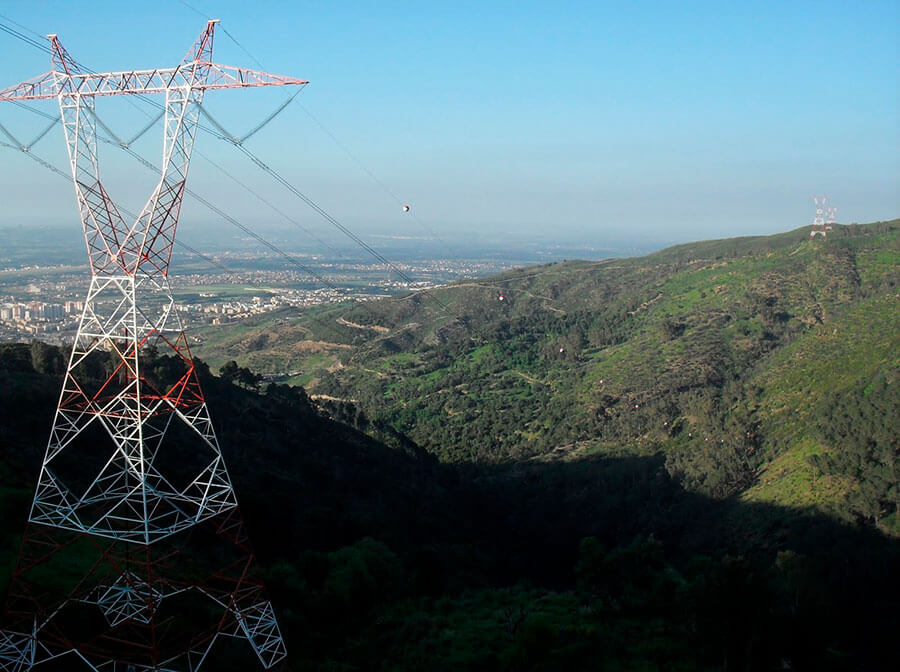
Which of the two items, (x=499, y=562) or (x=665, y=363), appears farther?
(x=665, y=363)

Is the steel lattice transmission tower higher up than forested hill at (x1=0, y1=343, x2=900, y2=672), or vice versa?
the steel lattice transmission tower

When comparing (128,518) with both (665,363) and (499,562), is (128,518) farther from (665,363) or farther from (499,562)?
(665,363)

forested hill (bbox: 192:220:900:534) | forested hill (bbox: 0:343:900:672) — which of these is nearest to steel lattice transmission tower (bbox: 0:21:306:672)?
forested hill (bbox: 0:343:900:672)

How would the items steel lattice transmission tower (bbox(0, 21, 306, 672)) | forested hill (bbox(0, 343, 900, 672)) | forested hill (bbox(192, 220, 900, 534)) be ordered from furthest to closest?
forested hill (bbox(192, 220, 900, 534))
forested hill (bbox(0, 343, 900, 672))
steel lattice transmission tower (bbox(0, 21, 306, 672))

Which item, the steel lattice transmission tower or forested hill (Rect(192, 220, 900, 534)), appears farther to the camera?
forested hill (Rect(192, 220, 900, 534))

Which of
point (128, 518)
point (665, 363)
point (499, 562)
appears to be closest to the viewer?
point (128, 518)

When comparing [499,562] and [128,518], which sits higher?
[128,518]

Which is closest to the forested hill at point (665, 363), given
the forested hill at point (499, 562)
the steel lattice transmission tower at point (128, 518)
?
the forested hill at point (499, 562)

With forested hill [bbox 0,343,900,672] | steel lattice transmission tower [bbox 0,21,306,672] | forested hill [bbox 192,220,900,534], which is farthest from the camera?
forested hill [bbox 192,220,900,534]

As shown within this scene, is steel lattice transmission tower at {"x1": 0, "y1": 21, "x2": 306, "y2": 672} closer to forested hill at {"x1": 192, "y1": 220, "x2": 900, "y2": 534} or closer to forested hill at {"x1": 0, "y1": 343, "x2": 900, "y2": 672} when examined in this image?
forested hill at {"x1": 0, "y1": 343, "x2": 900, "y2": 672}

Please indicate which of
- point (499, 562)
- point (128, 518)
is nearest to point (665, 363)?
point (499, 562)
